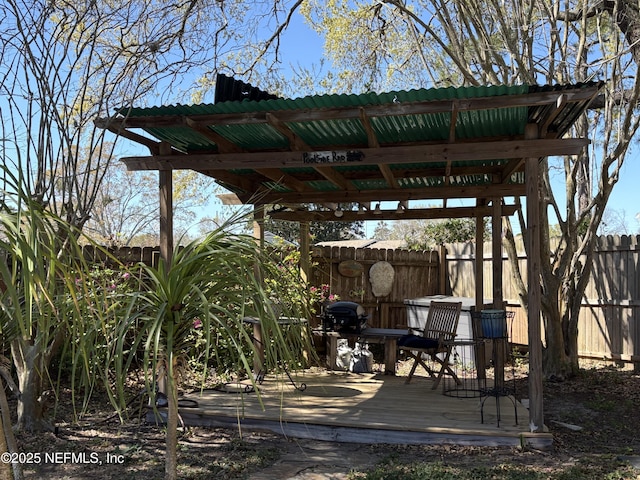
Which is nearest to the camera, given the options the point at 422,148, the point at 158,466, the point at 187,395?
the point at 158,466

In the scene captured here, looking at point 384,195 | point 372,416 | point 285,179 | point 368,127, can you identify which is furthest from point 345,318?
point 368,127

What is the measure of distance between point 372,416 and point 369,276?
5.07 m

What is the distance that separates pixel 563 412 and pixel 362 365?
263cm

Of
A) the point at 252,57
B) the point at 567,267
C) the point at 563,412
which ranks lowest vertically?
the point at 563,412

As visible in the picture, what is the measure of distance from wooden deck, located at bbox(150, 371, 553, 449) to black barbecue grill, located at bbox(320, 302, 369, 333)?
1.09m

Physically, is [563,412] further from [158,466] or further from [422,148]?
[158,466]

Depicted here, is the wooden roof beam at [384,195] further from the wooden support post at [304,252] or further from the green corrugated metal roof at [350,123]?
the green corrugated metal roof at [350,123]

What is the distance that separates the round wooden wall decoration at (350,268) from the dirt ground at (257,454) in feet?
15.2

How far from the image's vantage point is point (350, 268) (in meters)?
9.87

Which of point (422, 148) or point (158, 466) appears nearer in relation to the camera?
point (158, 466)

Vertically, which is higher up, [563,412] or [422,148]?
[422,148]

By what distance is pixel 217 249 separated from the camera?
98.6 inches

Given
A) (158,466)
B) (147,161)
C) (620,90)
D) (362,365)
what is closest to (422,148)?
(147,161)

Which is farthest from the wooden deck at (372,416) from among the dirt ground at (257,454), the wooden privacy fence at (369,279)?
the wooden privacy fence at (369,279)
